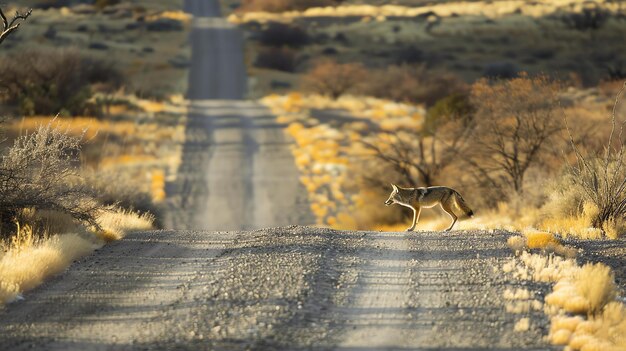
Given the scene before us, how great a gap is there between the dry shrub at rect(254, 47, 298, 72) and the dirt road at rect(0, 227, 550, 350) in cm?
6296

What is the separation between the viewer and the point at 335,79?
62656mm

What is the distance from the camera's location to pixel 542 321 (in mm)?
10008

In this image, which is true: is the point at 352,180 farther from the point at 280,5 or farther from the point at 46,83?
the point at 280,5

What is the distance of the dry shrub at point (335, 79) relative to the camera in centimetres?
6238

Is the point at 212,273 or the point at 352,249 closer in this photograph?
the point at 212,273

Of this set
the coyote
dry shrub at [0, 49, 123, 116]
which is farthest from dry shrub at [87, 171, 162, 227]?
dry shrub at [0, 49, 123, 116]

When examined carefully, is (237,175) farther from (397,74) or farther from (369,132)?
(397,74)

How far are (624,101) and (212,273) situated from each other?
1089 inches

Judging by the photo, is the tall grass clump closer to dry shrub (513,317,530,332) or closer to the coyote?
the coyote

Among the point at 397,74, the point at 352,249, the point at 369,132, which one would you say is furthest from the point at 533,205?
the point at 397,74

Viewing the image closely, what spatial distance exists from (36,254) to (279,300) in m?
3.50

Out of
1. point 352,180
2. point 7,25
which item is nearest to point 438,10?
point 352,180

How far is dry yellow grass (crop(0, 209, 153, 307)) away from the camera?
11.3 m

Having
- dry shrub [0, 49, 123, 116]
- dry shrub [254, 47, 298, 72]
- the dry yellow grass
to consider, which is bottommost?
dry shrub [254, 47, 298, 72]
